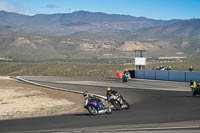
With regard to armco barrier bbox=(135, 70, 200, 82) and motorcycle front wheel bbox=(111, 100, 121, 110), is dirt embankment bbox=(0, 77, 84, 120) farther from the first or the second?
armco barrier bbox=(135, 70, 200, 82)

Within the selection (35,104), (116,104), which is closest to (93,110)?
(116,104)

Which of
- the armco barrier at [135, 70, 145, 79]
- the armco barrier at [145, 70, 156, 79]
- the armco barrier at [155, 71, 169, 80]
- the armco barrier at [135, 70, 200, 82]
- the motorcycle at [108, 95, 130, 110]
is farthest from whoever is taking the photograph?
the armco barrier at [135, 70, 145, 79]

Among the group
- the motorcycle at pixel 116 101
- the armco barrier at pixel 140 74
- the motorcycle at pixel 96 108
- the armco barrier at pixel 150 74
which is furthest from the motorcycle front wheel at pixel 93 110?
the armco barrier at pixel 140 74

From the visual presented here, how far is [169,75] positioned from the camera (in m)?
45.3

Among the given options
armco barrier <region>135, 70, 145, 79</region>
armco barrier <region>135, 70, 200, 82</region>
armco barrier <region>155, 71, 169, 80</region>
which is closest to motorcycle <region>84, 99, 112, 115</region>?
armco barrier <region>135, 70, 200, 82</region>

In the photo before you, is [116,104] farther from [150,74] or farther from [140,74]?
[140,74]

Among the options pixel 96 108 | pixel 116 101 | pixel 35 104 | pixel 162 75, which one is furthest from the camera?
pixel 162 75

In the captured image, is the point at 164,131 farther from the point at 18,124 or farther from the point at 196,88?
the point at 196,88

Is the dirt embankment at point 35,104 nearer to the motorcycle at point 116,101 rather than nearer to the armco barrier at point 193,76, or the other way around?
the motorcycle at point 116,101

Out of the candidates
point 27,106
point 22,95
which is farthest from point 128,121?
Result: point 22,95

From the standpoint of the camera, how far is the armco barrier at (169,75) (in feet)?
134

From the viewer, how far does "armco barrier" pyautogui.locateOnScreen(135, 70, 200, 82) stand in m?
40.8

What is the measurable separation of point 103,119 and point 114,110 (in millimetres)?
3189

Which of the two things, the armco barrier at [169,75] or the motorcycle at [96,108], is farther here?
the armco barrier at [169,75]
